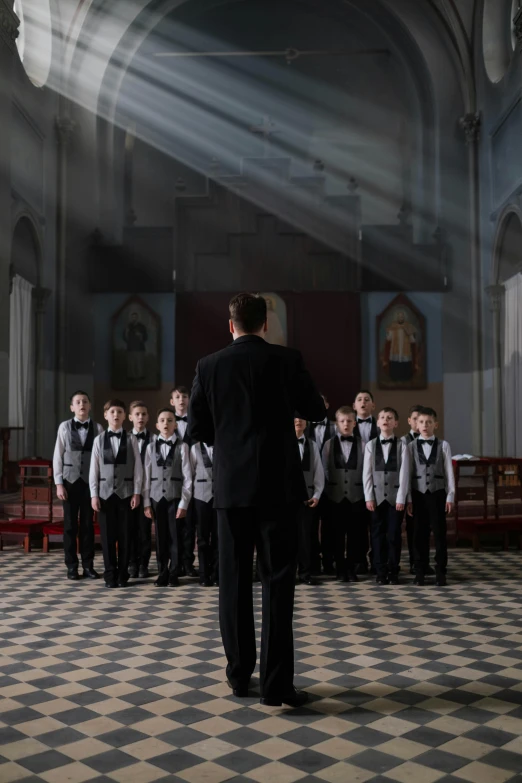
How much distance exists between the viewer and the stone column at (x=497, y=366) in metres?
15.0

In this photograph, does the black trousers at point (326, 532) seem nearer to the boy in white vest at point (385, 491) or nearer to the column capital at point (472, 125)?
the boy in white vest at point (385, 491)

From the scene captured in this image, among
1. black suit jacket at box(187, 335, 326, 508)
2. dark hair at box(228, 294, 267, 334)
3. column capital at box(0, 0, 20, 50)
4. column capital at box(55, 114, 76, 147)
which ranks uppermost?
column capital at box(0, 0, 20, 50)

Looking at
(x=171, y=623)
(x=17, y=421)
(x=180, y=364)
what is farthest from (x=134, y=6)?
(x=171, y=623)

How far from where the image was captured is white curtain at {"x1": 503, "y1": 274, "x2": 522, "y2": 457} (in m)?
13.9

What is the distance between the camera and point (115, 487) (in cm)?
652

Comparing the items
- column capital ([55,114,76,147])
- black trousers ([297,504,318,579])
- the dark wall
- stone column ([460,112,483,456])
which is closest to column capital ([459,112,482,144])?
stone column ([460,112,483,456])

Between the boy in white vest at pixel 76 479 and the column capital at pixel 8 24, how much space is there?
323 inches

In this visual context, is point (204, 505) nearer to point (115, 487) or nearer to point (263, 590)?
point (115, 487)

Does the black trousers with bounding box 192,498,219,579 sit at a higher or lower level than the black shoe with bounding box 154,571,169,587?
higher

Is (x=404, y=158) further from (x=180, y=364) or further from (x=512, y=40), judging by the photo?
(x=180, y=364)

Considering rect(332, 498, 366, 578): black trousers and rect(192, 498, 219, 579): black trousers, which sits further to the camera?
rect(332, 498, 366, 578): black trousers

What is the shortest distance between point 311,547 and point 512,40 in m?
12.3

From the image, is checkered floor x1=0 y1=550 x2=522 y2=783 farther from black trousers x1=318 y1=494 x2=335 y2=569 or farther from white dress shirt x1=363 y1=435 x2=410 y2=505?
black trousers x1=318 y1=494 x2=335 y2=569

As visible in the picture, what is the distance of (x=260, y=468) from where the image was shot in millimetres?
3402
